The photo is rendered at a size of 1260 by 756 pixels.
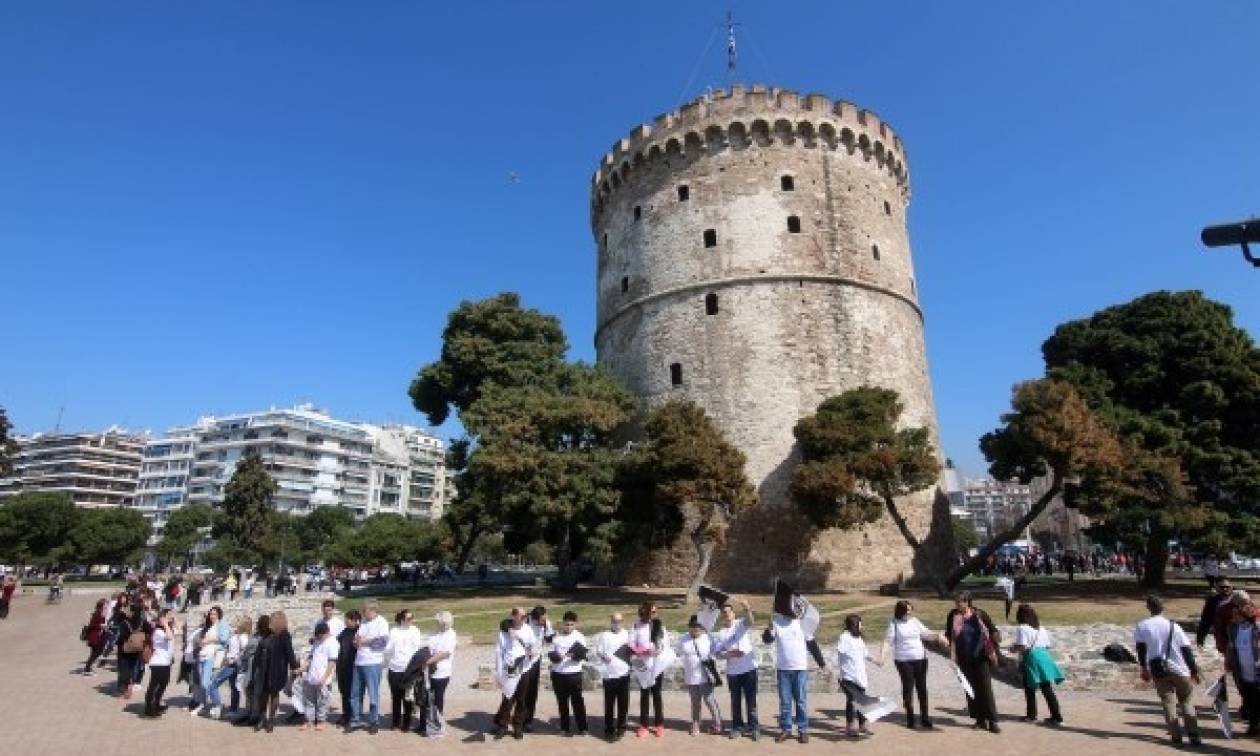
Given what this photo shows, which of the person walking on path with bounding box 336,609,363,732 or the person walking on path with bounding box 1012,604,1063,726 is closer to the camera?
the person walking on path with bounding box 1012,604,1063,726

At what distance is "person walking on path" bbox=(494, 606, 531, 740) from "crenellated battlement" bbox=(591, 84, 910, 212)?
2525cm

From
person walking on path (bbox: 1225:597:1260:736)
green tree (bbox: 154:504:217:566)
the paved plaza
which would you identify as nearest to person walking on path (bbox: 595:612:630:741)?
the paved plaza

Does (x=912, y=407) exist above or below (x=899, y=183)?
below

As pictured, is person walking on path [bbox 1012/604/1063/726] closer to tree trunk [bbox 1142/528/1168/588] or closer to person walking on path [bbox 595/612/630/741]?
person walking on path [bbox 595/612/630/741]

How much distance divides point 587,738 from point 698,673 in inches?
54.6

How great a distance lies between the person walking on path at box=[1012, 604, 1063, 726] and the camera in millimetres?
8219

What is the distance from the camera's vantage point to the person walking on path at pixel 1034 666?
8.22 meters

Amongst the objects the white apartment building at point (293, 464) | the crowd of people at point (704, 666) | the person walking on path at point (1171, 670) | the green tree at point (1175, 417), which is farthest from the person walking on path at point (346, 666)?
the white apartment building at point (293, 464)

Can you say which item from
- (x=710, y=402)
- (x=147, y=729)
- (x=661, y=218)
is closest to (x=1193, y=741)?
(x=147, y=729)

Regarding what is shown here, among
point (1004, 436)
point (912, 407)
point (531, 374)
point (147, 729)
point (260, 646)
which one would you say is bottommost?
point (147, 729)

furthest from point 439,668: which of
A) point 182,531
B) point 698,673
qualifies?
point 182,531

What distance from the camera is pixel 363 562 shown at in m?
49.5

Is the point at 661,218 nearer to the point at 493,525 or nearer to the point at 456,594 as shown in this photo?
the point at 493,525

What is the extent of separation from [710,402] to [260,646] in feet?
68.0
